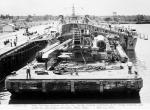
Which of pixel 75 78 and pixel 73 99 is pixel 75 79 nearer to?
pixel 75 78

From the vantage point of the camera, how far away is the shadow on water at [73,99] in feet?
81.0

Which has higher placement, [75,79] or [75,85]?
[75,79]

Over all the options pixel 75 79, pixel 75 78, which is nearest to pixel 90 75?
pixel 75 78

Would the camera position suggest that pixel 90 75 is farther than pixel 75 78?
Yes

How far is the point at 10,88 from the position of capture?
25266 mm

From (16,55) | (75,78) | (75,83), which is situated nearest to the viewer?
(75,83)

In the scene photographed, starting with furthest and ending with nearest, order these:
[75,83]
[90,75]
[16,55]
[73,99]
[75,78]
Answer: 1. [16,55]
2. [90,75]
3. [73,99]
4. [75,78]
5. [75,83]

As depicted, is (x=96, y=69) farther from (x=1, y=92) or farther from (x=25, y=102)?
(x=1, y=92)

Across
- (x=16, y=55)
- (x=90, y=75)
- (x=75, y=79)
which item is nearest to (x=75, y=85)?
(x=75, y=79)

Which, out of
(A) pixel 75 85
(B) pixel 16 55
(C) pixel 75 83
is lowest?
(A) pixel 75 85

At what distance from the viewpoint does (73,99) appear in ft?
83.0

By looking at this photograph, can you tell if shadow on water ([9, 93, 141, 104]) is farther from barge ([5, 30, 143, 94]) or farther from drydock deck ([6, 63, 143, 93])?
drydock deck ([6, 63, 143, 93])

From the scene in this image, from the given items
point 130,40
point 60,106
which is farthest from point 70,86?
point 130,40

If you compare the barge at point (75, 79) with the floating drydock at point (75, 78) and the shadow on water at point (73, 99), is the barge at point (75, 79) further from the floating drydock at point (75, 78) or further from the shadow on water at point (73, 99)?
the shadow on water at point (73, 99)
